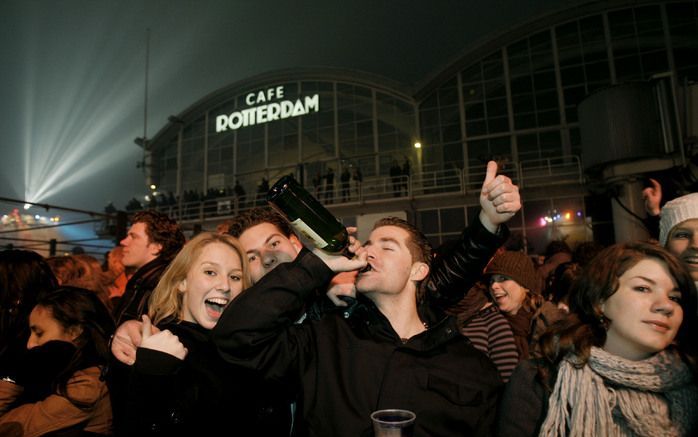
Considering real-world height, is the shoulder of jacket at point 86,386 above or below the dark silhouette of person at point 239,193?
below

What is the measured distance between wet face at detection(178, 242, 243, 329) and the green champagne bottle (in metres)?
0.50

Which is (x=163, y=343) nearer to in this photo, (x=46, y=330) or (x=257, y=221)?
(x=257, y=221)

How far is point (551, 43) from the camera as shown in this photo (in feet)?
61.3

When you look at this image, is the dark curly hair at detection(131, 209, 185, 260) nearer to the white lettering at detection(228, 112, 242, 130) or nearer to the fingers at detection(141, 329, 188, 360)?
the fingers at detection(141, 329, 188, 360)

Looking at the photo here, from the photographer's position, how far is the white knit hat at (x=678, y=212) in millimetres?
2416

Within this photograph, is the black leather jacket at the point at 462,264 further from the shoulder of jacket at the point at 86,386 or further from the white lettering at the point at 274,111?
the white lettering at the point at 274,111

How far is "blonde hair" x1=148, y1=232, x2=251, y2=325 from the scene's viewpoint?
7.45 feet

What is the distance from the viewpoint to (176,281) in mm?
2312

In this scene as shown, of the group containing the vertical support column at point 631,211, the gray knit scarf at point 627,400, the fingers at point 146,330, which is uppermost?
the vertical support column at point 631,211

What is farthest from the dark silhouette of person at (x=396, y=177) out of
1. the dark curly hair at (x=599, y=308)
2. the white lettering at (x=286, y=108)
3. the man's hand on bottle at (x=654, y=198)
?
the dark curly hair at (x=599, y=308)

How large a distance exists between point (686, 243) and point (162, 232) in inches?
153

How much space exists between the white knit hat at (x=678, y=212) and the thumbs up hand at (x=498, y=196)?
1110mm

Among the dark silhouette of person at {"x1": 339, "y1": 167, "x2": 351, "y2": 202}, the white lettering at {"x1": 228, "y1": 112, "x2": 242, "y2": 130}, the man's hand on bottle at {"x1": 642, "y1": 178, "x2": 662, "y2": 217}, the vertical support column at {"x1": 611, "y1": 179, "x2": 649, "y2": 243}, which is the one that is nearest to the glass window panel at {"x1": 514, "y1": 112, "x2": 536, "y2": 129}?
the vertical support column at {"x1": 611, "y1": 179, "x2": 649, "y2": 243}

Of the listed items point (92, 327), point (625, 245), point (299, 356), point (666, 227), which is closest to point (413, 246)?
point (299, 356)
